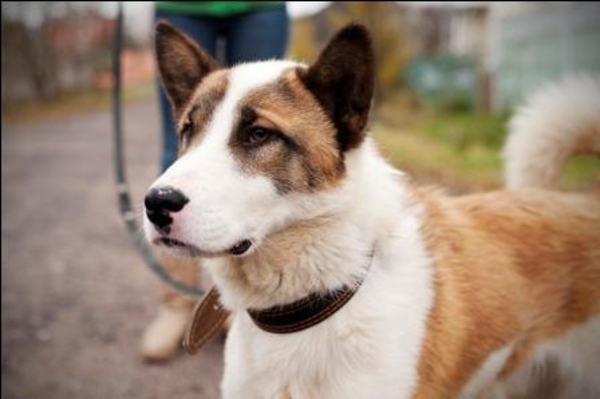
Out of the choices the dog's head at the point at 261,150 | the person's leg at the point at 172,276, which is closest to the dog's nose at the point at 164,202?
the dog's head at the point at 261,150

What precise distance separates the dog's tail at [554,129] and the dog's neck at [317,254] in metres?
1.03

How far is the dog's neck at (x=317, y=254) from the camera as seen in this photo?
1887mm

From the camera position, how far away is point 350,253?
190 cm

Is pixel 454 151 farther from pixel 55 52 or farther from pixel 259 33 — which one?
pixel 55 52

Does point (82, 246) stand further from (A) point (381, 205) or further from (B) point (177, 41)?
(A) point (381, 205)

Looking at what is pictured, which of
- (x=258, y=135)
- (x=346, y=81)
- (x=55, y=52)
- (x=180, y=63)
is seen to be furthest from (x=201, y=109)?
(x=55, y=52)

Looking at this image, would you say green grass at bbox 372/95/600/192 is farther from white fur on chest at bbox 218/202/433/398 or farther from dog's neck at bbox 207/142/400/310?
white fur on chest at bbox 218/202/433/398

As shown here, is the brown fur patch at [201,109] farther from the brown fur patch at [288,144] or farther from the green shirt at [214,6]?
the green shirt at [214,6]

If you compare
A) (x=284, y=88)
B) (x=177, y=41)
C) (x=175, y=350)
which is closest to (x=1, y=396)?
(x=175, y=350)

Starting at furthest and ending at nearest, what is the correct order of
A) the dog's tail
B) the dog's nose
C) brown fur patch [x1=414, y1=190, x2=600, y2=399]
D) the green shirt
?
the green shirt
the dog's tail
brown fur patch [x1=414, y1=190, x2=600, y2=399]
the dog's nose

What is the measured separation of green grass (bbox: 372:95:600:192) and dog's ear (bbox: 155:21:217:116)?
78 centimetres

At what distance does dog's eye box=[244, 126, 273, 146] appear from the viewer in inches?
74.6

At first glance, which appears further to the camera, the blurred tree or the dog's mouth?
the blurred tree

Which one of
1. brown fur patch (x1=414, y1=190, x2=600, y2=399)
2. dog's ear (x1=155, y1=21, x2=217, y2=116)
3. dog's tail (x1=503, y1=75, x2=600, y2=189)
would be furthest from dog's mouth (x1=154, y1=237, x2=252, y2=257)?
dog's tail (x1=503, y1=75, x2=600, y2=189)
